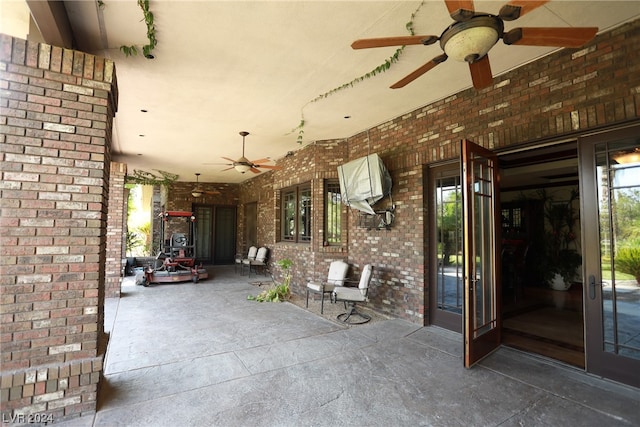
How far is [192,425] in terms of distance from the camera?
6.93ft

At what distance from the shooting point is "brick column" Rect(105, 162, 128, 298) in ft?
20.1

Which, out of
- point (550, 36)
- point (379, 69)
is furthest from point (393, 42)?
point (379, 69)

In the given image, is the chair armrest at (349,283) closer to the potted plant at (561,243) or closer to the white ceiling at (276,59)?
the white ceiling at (276,59)

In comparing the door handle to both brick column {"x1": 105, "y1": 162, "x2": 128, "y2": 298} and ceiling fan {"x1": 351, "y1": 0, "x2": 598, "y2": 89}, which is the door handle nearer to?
ceiling fan {"x1": 351, "y1": 0, "x2": 598, "y2": 89}

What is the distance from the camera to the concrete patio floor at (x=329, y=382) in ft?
7.33

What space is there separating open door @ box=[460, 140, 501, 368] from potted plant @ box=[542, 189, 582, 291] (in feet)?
15.8

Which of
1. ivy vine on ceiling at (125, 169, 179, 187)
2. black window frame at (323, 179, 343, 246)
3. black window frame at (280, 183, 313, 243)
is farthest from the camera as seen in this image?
ivy vine on ceiling at (125, 169, 179, 187)

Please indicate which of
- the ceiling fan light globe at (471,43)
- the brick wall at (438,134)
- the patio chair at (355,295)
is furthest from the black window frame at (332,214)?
the ceiling fan light globe at (471,43)

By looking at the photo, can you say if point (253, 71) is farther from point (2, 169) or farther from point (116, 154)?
point (116, 154)

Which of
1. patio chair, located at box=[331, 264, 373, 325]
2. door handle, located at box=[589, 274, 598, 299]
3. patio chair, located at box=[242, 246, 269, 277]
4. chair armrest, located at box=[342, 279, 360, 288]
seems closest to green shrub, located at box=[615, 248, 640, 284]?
door handle, located at box=[589, 274, 598, 299]

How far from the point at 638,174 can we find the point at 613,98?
0.71 m

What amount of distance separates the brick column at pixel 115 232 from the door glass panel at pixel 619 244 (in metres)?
7.51

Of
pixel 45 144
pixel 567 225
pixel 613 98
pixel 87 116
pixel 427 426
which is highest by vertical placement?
pixel 613 98

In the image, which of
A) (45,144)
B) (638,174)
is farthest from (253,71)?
(638,174)
